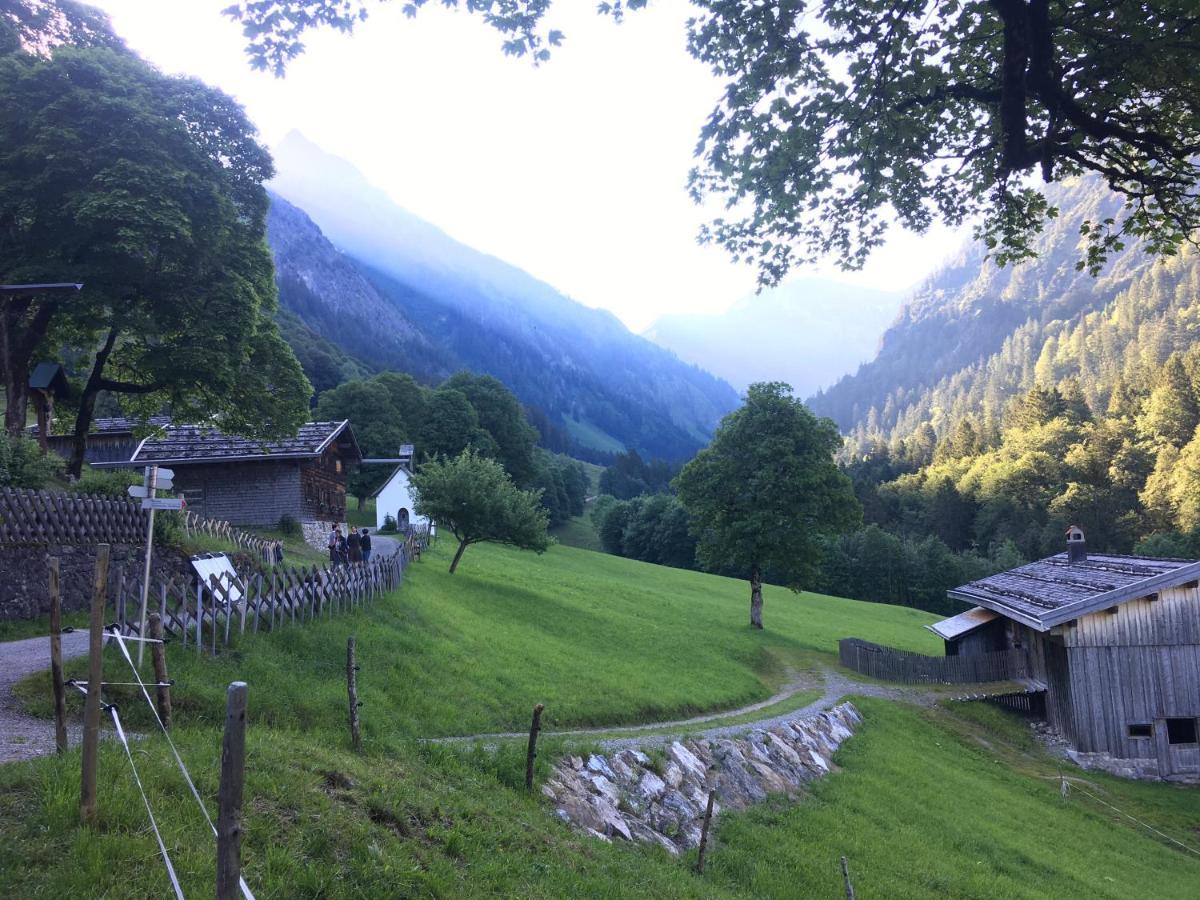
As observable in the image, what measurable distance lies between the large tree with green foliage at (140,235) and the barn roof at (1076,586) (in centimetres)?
3121

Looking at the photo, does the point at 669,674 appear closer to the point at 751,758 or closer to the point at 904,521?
the point at 751,758

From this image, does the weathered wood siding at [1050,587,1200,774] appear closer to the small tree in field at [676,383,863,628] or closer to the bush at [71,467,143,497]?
the small tree in field at [676,383,863,628]

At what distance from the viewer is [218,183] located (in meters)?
25.9

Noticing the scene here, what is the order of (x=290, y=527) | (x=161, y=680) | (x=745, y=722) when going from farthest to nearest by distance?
(x=290, y=527)
(x=745, y=722)
(x=161, y=680)

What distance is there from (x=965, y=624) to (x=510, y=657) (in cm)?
2567

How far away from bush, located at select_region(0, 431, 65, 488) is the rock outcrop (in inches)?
707

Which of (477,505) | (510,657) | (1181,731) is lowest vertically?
(1181,731)

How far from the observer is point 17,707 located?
32.7 ft

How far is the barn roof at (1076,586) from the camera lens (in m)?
25.8

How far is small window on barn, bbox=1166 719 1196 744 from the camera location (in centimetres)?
2612

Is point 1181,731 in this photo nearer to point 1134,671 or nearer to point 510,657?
point 1134,671

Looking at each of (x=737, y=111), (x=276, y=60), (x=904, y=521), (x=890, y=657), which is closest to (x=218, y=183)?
(x=276, y=60)

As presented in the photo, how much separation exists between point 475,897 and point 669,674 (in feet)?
55.6

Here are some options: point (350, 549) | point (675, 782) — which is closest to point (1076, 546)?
point (675, 782)
